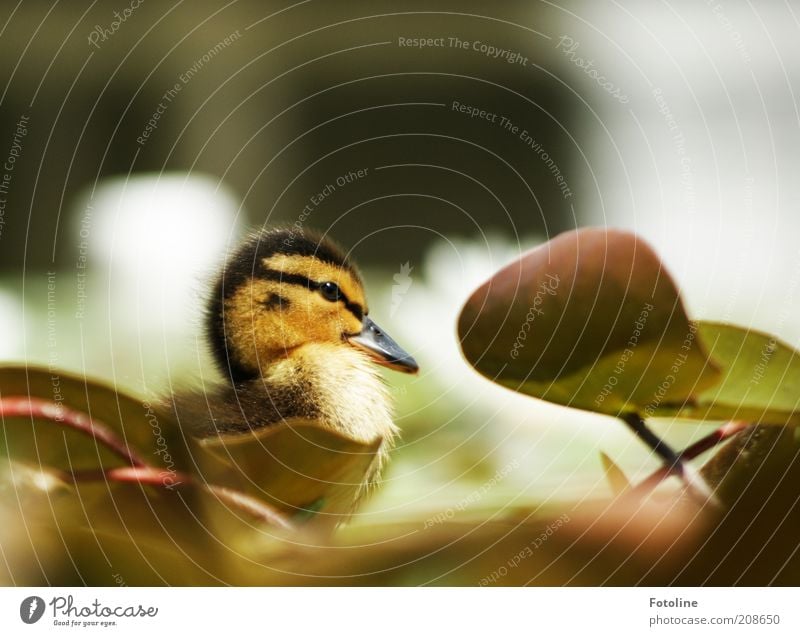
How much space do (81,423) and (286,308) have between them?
0.52ft

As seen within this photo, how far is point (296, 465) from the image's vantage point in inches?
22.0

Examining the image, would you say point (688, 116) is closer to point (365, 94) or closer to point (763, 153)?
point (763, 153)

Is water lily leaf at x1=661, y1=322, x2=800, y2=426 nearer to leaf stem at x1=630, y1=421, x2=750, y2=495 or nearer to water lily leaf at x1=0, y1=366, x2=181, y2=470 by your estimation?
leaf stem at x1=630, y1=421, x2=750, y2=495

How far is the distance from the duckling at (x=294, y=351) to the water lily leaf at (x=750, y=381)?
212 millimetres

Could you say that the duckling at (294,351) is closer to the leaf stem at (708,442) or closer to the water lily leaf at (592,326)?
the water lily leaf at (592,326)

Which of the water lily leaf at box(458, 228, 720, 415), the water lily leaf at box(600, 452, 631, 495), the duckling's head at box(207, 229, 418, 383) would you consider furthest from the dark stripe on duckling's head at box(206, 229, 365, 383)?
the water lily leaf at box(600, 452, 631, 495)

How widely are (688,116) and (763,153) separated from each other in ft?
0.22

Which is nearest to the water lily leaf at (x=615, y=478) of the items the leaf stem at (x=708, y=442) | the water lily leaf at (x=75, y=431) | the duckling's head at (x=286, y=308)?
the leaf stem at (x=708, y=442)

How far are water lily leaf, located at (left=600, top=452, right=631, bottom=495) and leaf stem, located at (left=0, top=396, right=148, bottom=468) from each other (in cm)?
33

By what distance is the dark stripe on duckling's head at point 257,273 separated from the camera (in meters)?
0.60

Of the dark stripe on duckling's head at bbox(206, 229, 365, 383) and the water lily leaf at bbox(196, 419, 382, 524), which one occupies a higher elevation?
the dark stripe on duckling's head at bbox(206, 229, 365, 383)

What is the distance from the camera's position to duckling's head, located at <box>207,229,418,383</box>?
592mm
